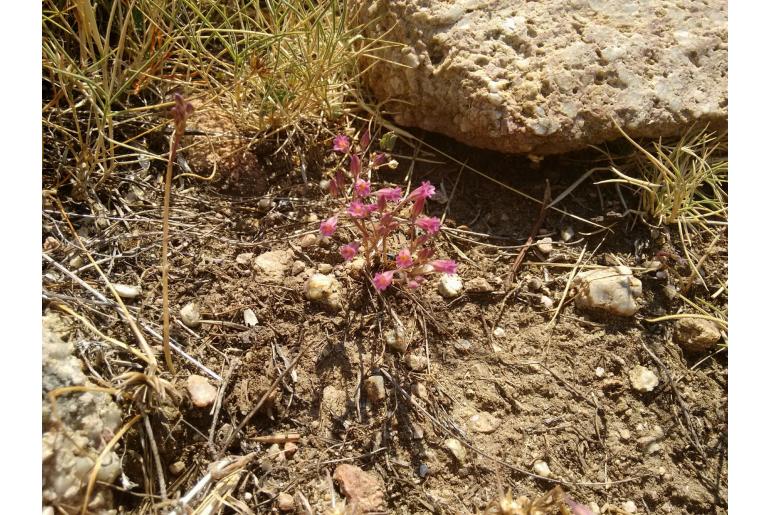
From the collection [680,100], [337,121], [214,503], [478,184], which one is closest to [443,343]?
[478,184]

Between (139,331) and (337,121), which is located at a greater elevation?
(337,121)

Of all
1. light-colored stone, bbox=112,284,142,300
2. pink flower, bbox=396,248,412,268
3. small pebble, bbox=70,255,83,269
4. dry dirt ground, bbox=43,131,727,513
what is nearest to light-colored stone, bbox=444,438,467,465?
dry dirt ground, bbox=43,131,727,513

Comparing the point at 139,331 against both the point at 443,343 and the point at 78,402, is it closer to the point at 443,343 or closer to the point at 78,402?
the point at 78,402

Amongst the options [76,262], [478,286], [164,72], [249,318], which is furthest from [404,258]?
[164,72]

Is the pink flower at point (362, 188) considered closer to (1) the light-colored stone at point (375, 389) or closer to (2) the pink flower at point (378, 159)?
(2) the pink flower at point (378, 159)

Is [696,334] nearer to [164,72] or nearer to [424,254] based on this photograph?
[424,254]

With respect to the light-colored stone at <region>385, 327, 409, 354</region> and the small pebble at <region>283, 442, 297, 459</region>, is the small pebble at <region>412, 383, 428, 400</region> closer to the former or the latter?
the light-colored stone at <region>385, 327, 409, 354</region>

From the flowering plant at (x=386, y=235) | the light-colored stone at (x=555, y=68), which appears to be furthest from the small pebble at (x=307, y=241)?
the light-colored stone at (x=555, y=68)
